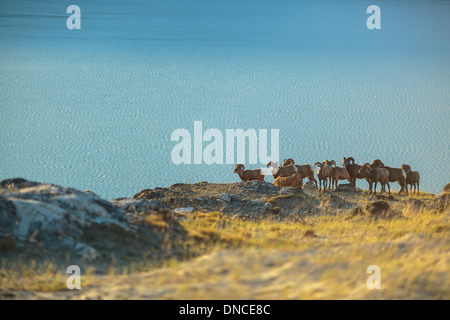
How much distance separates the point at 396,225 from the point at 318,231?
2.77 m

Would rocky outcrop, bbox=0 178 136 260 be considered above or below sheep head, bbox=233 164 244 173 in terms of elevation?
below

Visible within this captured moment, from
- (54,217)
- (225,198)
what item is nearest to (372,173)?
(225,198)

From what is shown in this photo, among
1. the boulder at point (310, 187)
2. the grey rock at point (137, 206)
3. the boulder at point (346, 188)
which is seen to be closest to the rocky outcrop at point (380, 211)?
the grey rock at point (137, 206)

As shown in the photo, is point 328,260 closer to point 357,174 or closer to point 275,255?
point 275,255

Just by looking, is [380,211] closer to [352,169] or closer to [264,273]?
[264,273]

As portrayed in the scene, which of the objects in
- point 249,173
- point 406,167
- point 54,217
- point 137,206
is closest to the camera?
point 54,217

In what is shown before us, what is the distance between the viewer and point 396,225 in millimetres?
18000

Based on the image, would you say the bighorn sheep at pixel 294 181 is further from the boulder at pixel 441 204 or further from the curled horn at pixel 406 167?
the boulder at pixel 441 204

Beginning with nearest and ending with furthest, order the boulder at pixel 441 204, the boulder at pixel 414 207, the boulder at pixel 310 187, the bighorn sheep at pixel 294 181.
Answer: the boulder at pixel 441 204 < the boulder at pixel 414 207 < the bighorn sheep at pixel 294 181 < the boulder at pixel 310 187

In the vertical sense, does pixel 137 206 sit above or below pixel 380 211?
above

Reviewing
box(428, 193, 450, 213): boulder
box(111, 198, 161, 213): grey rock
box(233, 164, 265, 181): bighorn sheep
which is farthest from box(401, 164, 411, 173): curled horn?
box(111, 198, 161, 213): grey rock

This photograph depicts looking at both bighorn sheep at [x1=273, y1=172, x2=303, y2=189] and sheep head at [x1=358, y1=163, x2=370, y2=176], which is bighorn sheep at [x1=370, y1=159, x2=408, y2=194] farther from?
bighorn sheep at [x1=273, y1=172, x2=303, y2=189]
